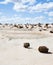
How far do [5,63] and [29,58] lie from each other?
1.67 m

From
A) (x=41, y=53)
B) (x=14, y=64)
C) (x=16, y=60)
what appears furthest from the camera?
(x=41, y=53)

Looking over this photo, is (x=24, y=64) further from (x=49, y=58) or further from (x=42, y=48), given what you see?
(x=42, y=48)

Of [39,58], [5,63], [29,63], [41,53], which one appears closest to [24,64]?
[29,63]

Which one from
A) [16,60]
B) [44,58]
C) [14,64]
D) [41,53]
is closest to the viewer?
[14,64]

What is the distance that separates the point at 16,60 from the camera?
32.3 feet

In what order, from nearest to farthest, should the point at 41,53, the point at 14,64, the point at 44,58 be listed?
the point at 14,64 → the point at 44,58 → the point at 41,53

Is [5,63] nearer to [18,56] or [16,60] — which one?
[16,60]

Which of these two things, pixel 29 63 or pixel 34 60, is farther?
pixel 34 60

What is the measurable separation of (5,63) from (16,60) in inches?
32.6

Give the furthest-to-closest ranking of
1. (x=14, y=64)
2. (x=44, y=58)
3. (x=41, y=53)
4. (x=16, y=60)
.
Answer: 1. (x=41, y=53)
2. (x=44, y=58)
3. (x=16, y=60)
4. (x=14, y=64)

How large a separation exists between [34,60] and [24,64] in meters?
0.96

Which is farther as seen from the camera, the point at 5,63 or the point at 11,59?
the point at 11,59

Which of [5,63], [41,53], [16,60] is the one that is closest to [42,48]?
[41,53]

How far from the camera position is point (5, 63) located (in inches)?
361
